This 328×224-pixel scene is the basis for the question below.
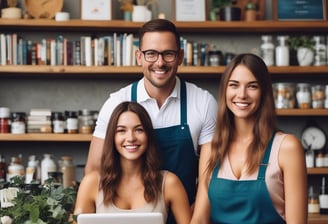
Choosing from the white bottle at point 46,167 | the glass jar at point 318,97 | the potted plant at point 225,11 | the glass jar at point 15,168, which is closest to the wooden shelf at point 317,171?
the glass jar at point 318,97

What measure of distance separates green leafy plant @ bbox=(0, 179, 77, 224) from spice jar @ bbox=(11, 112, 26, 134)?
8.79 ft

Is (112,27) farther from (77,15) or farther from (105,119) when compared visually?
(105,119)

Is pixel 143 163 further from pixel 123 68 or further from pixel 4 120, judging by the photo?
pixel 4 120

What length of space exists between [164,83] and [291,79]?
246 centimetres

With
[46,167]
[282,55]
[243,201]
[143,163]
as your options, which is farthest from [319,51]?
[243,201]

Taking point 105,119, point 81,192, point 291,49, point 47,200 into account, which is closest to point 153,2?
point 291,49

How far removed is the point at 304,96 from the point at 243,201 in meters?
2.66

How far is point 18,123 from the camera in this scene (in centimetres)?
496

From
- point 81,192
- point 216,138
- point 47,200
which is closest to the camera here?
point 47,200

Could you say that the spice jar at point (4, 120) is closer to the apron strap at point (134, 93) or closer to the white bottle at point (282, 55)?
the white bottle at point (282, 55)

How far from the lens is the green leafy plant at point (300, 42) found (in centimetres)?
505

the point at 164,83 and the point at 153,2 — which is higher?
the point at 153,2

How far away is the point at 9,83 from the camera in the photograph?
5.28 metres

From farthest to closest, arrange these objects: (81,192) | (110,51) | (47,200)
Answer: (110,51) → (81,192) → (47,200)
